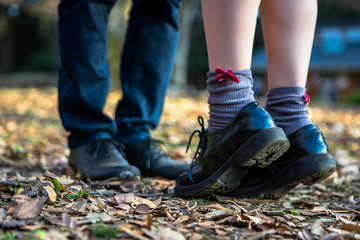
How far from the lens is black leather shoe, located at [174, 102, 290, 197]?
3.88 ft

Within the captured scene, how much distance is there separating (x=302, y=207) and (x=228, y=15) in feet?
2.40

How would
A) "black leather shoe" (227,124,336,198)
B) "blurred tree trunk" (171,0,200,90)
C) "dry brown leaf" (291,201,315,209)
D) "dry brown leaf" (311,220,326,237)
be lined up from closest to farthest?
"dry brown leaf" (311,220,326,237)
"black leather shoe" (227,124,336,198)
"dry brown leaf" (291,201,315,209)
"blurred tree trunk" (171,0,200,90)

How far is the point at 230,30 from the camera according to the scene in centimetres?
122

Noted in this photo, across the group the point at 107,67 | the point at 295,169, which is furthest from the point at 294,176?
the point at 107,67

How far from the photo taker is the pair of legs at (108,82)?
66.5 inches

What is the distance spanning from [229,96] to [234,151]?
0.60ft

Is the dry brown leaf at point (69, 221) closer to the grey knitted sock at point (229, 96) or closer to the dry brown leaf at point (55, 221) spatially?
the dry brown leaf at point (55, 221)

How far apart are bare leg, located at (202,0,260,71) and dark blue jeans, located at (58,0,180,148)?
65 cm

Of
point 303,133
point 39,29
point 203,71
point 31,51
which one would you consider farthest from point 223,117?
point 31,51

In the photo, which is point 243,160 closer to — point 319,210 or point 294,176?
point 294,176

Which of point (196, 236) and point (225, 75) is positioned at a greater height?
point (225, 75)

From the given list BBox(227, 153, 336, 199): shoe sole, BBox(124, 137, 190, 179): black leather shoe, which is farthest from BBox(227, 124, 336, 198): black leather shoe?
BBox(124, 137, 190, 179): black leather shoe

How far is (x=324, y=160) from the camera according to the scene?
1.24 m

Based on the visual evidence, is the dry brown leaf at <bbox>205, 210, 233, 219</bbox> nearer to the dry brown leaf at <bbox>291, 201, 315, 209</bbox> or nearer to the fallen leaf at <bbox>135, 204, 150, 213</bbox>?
the fallen leaf at <bbox>135, 204, 150, 213</bbox>
